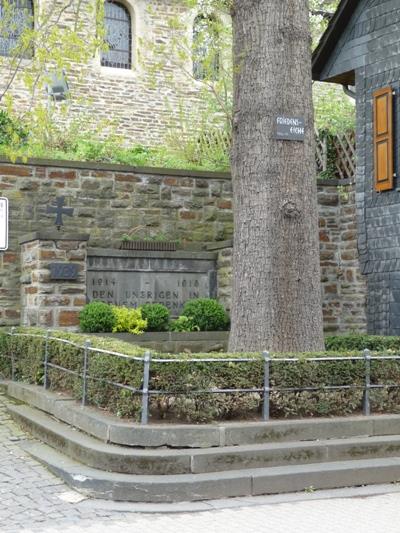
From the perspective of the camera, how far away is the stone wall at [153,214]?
1388cm

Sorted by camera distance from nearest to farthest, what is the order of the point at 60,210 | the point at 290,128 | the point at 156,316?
the point at 290,128 → the point at 156,316 → the point at 60,210

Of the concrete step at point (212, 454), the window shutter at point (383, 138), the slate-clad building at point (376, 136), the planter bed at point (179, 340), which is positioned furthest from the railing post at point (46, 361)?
the window shutter at point (383, 138)

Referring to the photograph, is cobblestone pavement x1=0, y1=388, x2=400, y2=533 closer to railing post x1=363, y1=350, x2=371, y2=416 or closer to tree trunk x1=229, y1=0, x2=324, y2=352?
railing post x1=363, y1=350, x2=371, y2=416

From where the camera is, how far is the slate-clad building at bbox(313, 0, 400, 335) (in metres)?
13.4

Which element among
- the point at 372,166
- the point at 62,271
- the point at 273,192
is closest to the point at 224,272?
the point at 62,271

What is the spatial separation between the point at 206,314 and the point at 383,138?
3.93m

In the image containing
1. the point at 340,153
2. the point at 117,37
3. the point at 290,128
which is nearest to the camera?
the point at 290,128

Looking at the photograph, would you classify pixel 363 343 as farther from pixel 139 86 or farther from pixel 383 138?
pixel 139 86

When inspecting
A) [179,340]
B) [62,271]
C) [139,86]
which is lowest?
[179,340]

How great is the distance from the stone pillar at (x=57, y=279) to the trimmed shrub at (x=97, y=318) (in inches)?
10.7

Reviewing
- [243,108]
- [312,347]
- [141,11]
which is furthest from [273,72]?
[141,11]

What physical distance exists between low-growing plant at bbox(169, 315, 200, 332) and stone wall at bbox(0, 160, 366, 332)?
0.90 metres

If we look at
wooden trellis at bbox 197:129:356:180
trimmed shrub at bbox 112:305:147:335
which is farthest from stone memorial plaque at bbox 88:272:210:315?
wooden trellis at bbox 197:129:356:180

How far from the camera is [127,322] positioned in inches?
497
